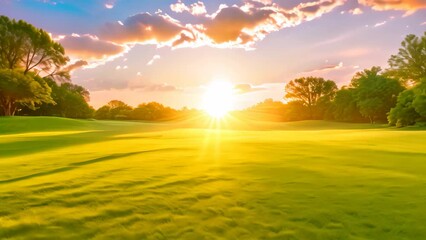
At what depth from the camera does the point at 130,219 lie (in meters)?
5.02

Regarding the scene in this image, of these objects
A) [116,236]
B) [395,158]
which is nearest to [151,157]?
[116,236]

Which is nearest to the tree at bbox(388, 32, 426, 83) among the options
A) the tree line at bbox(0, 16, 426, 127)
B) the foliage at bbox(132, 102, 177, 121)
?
the tree line at bbox(0, 16, 426, 127)

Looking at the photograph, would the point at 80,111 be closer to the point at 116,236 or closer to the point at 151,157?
the point at 151,157

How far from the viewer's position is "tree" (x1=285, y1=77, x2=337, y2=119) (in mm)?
80219

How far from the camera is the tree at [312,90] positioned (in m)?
80.2

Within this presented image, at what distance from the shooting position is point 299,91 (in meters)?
81.0

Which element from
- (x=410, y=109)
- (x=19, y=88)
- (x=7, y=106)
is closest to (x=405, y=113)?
(x=410, y=109)

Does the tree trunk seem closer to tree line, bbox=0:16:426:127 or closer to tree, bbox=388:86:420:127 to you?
tree line, bbox=0:16:426:127

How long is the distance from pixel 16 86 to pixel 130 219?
47204 millimetres

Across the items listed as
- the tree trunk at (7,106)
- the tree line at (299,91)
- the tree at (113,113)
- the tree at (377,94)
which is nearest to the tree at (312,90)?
the tree line at (299,91)

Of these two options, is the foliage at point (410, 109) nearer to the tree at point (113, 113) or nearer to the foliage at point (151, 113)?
the foliage at point (151, 113)

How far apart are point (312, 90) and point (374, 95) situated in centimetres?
2287

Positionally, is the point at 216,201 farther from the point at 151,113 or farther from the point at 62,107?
the point at 151,113

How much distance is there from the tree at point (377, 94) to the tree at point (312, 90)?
18.8 meters
